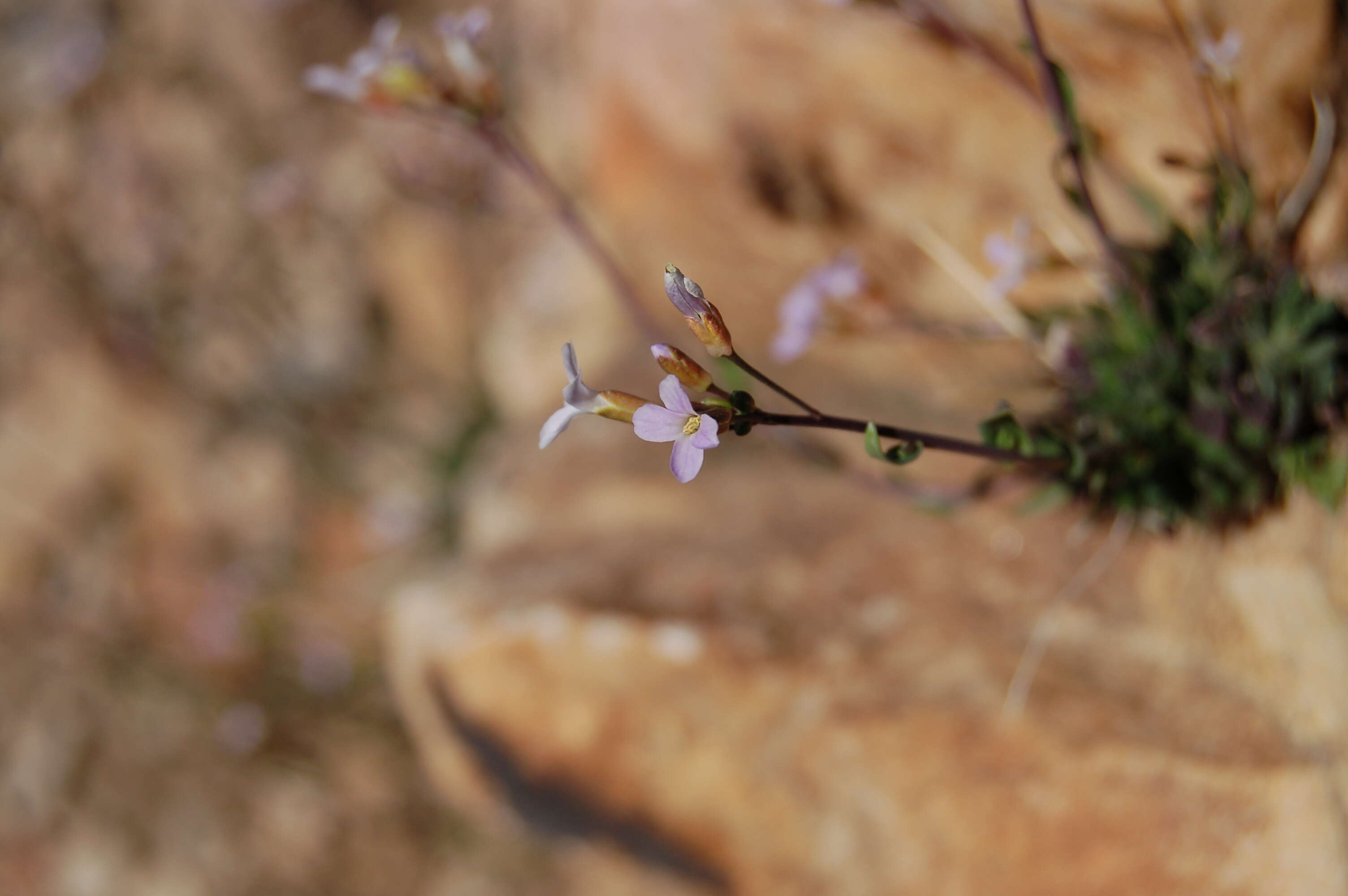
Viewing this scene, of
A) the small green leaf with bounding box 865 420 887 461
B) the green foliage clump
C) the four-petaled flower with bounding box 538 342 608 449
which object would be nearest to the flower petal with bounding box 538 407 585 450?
the four-petaled flower with bounding box 538 342 608 449

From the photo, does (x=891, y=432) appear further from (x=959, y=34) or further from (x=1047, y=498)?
(x=959, y=34)

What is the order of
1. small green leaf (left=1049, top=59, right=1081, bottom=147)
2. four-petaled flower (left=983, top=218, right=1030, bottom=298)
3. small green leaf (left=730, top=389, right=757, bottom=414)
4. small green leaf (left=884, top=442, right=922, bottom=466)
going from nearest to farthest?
small green leaf (left=730, top=389, right=757, bottom=414) < small green leaf (left=884, top=442, right=922, bottom=466) < small green leaf (left=1049, top=59, right=1081, bottom=147) < four-petaled flower (left=983, top=218, right=1030, bottom=298)

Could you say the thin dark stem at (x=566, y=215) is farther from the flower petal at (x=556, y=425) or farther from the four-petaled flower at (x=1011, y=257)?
the flower petal at (x=556, y=425)

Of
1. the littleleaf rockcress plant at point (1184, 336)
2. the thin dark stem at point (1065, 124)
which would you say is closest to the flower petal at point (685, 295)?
the littleleaf rockcress plant at point (1184, 336)

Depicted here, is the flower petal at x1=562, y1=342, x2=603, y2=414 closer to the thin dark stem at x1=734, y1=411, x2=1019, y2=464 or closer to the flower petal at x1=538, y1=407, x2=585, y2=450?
the flower petal at x1=538, y1=407, x2=585, y2=450

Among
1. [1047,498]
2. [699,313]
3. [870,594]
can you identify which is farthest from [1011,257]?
[699,313]

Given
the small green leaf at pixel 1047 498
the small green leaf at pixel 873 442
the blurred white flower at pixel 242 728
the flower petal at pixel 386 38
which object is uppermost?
the flower petal at pixel 386 38
